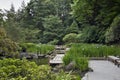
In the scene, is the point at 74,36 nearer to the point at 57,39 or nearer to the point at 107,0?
the point at 57,39

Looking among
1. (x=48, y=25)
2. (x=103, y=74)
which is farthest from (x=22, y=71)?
(x=48, y=25)

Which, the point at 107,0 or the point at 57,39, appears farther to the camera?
the point at 57,39

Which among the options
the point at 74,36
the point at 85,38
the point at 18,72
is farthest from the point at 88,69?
the point at 74,36

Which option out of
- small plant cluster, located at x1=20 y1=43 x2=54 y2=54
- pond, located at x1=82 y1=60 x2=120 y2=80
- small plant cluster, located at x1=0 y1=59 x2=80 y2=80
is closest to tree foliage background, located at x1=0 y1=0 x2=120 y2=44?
small plant cluster, located at x1=20 y1=43 x2=54 y2=54

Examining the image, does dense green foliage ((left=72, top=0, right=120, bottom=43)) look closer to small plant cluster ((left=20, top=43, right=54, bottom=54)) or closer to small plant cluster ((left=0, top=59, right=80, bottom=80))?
small plant cluster ((left=20, top=43, right=54, bottom=54))

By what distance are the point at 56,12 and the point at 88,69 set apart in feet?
113

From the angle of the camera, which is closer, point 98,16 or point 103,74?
point 103,74

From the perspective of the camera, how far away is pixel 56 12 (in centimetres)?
4656

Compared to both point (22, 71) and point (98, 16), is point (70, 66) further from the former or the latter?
point (22, 71)

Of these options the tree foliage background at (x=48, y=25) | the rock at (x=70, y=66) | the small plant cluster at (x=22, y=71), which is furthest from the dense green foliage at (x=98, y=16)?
the small plant cluster at (x=22, y=71)

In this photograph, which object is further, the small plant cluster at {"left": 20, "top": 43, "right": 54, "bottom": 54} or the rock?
the small plant cluster at {"left": 20, "top": 43, "right": 54, "bottom": 54}

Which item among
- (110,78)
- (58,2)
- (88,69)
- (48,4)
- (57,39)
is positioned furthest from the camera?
(58,2)

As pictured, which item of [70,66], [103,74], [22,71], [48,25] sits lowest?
[103,74]

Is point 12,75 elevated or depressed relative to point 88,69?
elevated
